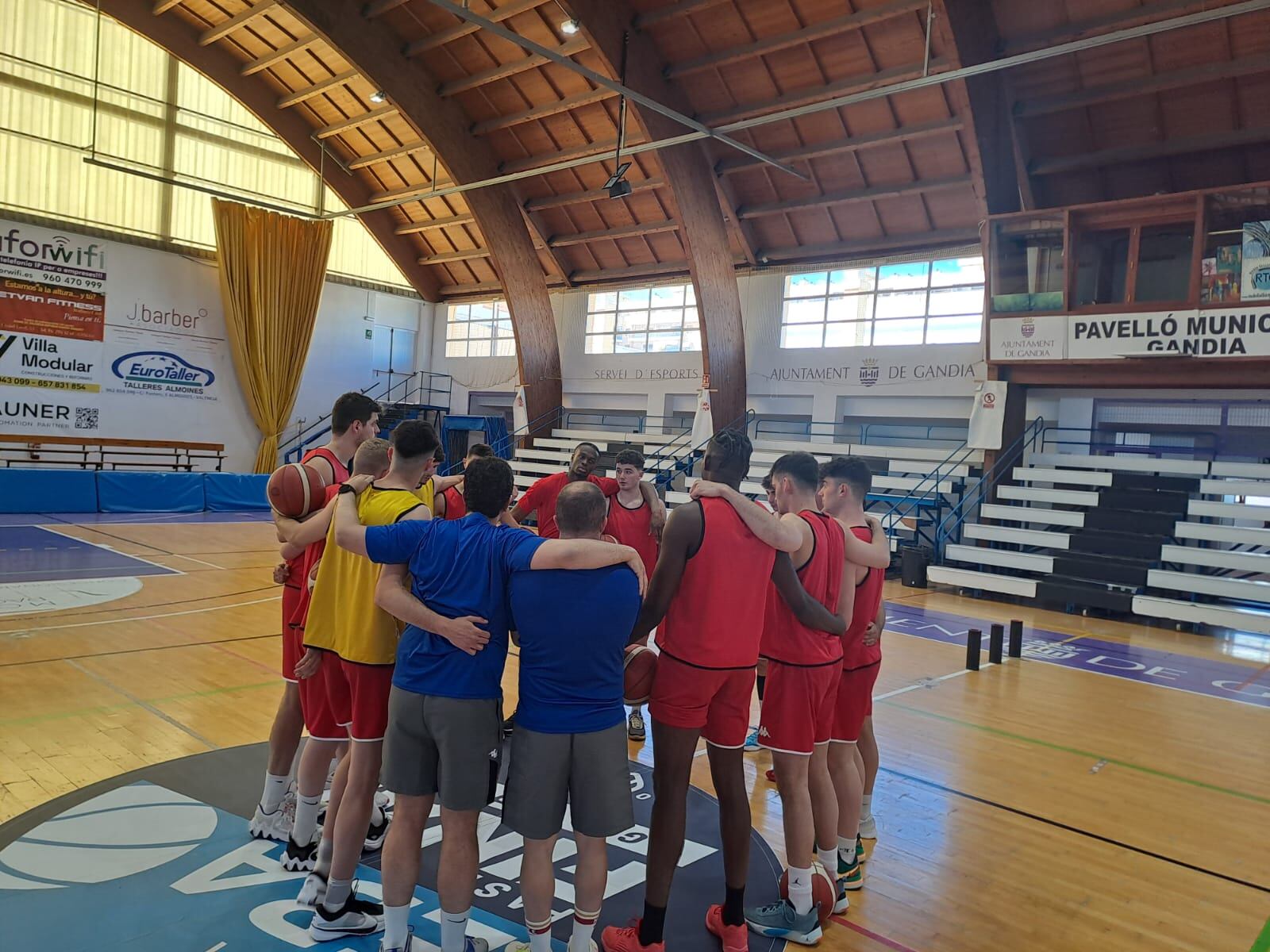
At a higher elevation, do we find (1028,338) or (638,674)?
(1028,338)

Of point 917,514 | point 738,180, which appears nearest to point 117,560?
point 917,514

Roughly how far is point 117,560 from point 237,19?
1275cm

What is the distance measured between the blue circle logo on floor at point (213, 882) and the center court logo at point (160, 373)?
18588 millimetres

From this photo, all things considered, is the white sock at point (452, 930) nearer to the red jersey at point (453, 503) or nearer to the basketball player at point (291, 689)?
the basketball player at point (291, 689)

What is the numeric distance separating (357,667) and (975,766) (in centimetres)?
413

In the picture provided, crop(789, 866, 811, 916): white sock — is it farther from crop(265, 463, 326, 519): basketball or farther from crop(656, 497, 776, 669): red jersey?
crop(265, 463, 326, 519): basketball

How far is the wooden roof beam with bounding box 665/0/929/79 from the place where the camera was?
43.9 ft

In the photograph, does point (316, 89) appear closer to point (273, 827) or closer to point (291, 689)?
point (291, 689)

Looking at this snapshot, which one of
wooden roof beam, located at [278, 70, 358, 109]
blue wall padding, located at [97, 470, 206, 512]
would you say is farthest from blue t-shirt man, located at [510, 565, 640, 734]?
wooden roof beam, located at [278, 70, 358, 109]


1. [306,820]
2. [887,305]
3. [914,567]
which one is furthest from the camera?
[887,305]

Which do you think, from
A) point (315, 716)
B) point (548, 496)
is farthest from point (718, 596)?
point (548, 496)

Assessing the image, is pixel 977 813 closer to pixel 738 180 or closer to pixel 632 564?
pixel 632 564

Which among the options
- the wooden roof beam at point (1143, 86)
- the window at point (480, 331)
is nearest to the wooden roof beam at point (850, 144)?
the wooden roof beam at point (1143, 86)

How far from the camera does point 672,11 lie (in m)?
15.0
